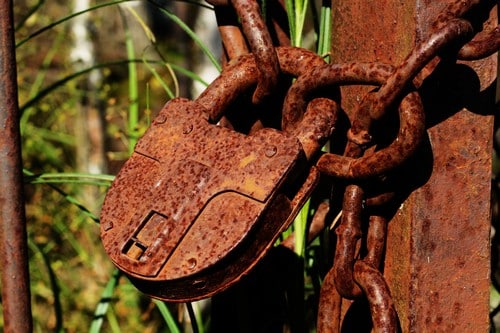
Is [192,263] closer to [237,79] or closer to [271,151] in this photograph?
[271,151]

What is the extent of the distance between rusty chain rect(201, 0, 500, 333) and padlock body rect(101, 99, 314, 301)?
60 mm

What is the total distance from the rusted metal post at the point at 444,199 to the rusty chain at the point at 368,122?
0.04m

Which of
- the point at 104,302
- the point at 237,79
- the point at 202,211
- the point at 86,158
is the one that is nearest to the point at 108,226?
the point at 202,211

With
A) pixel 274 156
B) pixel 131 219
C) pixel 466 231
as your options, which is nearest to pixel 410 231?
pixel 466 231

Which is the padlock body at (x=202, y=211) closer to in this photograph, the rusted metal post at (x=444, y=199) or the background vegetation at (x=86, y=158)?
the rusted metal post at (x=444, y=199)

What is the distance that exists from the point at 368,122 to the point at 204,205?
20 centimetres

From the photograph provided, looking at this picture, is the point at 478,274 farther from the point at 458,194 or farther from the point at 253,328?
the point at 253,328

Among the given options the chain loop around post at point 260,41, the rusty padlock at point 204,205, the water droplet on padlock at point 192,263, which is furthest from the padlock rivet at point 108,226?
the chain loop around post at point 260,41

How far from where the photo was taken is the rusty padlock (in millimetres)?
764

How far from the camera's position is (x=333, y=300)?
0.86 m

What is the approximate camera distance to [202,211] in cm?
79

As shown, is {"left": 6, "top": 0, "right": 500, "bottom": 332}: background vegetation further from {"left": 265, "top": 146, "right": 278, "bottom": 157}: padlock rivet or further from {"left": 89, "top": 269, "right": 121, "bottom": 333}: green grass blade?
{"left": 265, "top": 146, "right": 278, "bottom": 157}: padlock rivet

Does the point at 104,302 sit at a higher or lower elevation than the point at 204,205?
lower

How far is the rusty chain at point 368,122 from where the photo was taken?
0.73 meters
